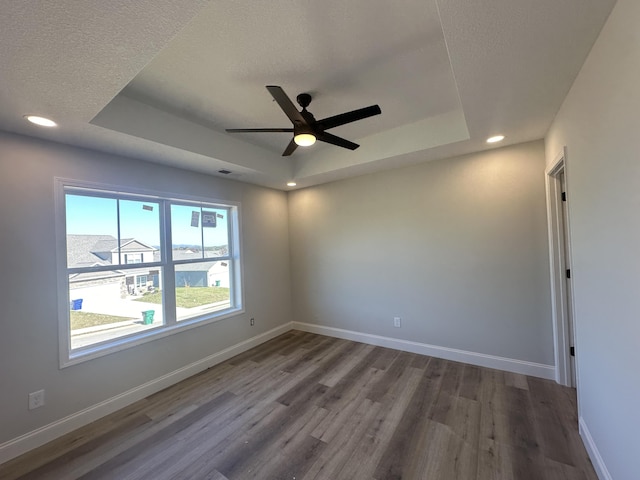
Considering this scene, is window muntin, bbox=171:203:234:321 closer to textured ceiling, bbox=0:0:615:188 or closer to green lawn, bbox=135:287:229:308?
green lawn, bbox=135:287:229:308

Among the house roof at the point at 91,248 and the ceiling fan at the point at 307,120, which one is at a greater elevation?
the ceiling fan at the point at 307,120

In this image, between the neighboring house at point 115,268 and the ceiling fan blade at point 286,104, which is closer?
the ceiling fan blade at point 286,104

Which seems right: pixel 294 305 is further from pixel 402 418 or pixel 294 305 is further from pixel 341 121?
pixel 341 121

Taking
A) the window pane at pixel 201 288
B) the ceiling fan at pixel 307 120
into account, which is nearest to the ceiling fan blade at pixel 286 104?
the ceiling fan at pixel 307 120

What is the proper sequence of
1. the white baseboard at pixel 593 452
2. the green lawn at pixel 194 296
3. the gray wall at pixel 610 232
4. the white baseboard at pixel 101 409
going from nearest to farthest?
the gray wall at pixel 610 232 < the white baseboard at pixel 593 452 < the white baseboard at pixel 101 409 < the green lawn at pixel 194 296

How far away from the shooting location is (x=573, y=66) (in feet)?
5.12

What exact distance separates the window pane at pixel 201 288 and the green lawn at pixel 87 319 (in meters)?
0.67

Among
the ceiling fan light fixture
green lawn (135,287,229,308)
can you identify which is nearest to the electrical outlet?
green lawn (135,287,229,308)

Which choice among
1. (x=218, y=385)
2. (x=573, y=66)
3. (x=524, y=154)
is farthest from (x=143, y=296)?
(x=524, y=154)

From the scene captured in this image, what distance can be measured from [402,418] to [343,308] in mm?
1941

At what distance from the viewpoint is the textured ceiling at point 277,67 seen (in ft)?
3.82

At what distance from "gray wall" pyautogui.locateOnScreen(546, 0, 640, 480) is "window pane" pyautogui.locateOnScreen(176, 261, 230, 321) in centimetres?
366

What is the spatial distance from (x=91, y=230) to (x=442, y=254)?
3.78 meters

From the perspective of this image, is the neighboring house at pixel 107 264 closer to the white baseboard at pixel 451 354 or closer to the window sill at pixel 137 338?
the window sill at pixel 137 338
